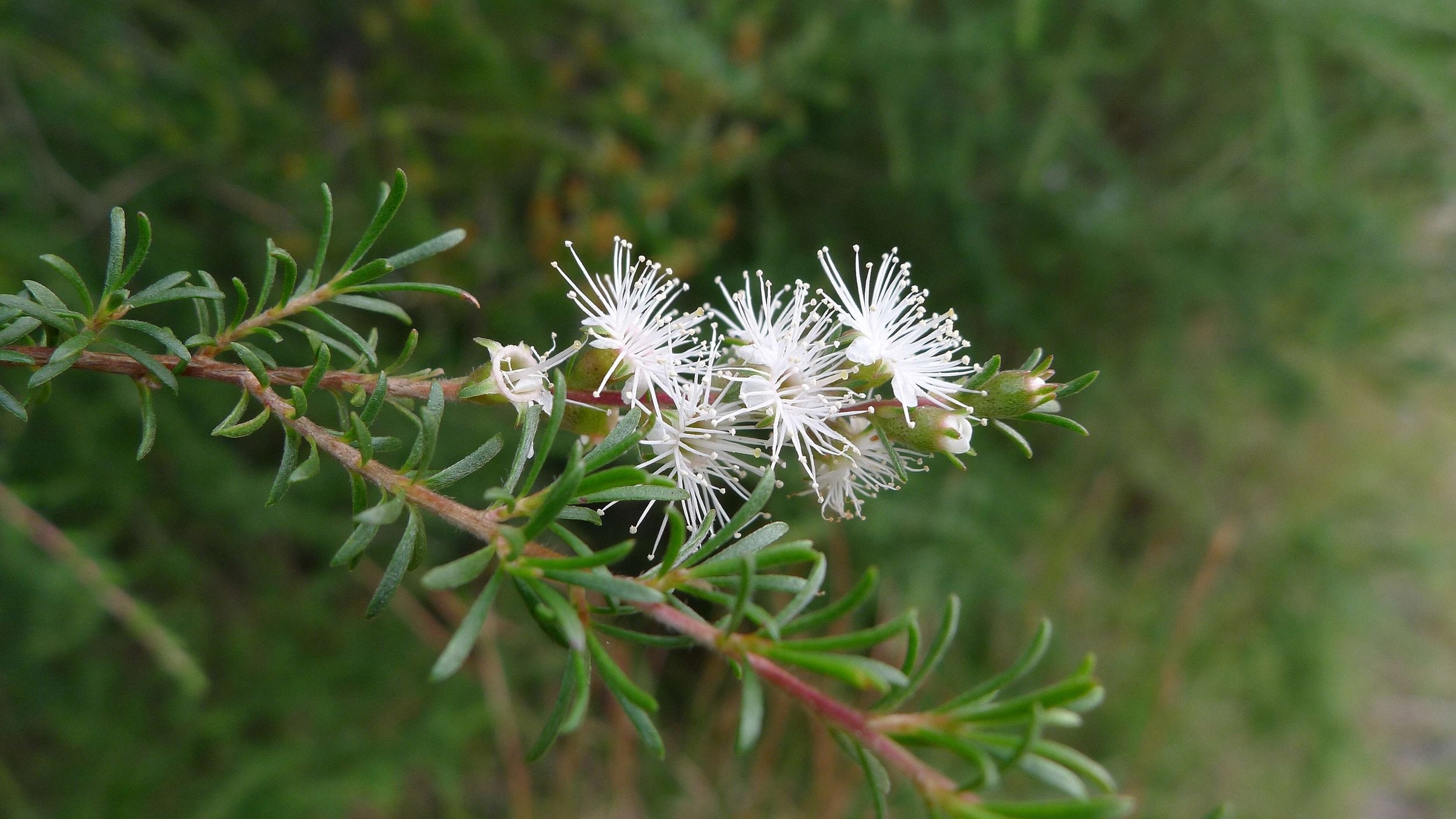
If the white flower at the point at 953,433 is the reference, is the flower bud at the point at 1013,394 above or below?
above

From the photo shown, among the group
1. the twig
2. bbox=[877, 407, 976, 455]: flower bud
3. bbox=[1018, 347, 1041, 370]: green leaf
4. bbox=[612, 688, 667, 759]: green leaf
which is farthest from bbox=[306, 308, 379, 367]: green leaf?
the twig

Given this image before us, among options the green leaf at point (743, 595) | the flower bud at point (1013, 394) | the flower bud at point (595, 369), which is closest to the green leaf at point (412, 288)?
the flower bud at point (595, 369)

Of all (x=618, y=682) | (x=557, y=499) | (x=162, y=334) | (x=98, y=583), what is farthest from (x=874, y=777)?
(x=98, y=583)

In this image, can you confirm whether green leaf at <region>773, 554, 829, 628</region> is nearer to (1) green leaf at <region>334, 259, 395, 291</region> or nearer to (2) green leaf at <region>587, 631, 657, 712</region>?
(2) green leaf at <region>587, 631, 657, 712</region>

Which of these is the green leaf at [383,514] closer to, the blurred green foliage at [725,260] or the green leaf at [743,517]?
the green leaf at [743,517]

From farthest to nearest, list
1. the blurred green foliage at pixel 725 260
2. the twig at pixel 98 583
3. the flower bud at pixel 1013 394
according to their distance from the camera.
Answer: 1. the blurred green foliage at pixel 725 260
2. the twig at pixel 98 583
3. the flower bud at pixel 1013 394

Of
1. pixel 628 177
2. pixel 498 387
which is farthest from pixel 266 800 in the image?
pixel 498 387
